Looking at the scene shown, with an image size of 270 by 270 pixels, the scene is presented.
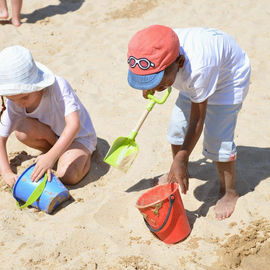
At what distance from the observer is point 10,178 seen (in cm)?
270

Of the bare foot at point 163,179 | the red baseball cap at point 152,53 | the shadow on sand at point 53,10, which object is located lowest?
the shadow on sand at point 53,10

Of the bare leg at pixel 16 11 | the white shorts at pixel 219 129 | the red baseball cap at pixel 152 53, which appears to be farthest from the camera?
the bare leg at pixel 16 11

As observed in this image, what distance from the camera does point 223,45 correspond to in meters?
2.19

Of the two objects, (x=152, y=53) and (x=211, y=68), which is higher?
(x=152, y=53)

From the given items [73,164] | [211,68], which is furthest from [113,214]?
[211,68]

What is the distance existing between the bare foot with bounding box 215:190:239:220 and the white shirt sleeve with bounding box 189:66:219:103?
71 cm

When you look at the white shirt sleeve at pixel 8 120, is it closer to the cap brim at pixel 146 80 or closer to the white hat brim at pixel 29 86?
the white hat brim at pixel 29 86

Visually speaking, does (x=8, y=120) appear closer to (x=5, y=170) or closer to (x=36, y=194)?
(x=5, y=170)

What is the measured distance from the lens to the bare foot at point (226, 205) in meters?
2.46

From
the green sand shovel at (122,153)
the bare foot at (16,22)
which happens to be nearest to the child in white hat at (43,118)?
the green sand shovel at (122,153)

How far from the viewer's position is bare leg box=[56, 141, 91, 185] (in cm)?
279

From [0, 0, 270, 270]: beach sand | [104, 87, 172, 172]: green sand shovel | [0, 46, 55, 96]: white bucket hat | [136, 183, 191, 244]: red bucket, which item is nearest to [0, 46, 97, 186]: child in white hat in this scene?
[0, 46, 55, 96]: white bucket hat

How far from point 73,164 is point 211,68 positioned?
1.14 metres

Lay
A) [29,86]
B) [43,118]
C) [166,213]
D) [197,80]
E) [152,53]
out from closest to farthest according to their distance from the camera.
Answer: [152,53] < [197,80] < [166,213] < [29,86] < [43,118]
